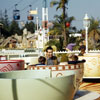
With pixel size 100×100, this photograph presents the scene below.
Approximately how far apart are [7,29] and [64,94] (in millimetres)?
100010

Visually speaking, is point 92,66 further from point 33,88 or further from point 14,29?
point 14,29

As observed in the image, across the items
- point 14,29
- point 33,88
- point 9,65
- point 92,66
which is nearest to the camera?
point 33,88

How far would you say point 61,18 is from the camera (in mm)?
36312

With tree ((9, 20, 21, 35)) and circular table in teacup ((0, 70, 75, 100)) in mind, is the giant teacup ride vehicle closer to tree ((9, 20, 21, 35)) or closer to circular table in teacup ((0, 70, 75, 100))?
circular table in teacup ((0, 70, 75, 100))

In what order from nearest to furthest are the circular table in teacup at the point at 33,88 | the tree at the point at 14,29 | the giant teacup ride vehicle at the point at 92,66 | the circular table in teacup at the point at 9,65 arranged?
the circular table in teacup at the point at 33,88 → the circular table in teacup at the point at 9,65 → the giant teacup ride vehicle at the point at 92,66 → the tree at the point at 14,29

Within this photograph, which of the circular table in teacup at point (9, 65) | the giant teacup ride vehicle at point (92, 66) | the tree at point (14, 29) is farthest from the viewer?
the tree at point (14, 29)

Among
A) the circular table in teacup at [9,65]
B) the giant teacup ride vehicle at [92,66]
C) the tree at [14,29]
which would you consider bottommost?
the giant teacup ride vehicle at [92,66]

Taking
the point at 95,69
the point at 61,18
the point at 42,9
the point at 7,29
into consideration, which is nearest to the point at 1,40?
the point at 7,29

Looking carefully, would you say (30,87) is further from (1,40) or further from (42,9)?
(1,40)

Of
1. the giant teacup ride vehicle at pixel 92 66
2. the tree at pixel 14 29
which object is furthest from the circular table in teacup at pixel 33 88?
the tree at pixel 14 29

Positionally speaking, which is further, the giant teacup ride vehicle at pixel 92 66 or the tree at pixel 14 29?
the tree at pixel 14 29

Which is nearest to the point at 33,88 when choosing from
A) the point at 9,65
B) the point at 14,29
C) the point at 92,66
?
the point at 9,65

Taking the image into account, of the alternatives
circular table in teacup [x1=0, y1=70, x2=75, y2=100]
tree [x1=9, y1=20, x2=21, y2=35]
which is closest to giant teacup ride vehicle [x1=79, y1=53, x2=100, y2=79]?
circular table in teacup [x1=0, y1=70, x2=75, y2=100]

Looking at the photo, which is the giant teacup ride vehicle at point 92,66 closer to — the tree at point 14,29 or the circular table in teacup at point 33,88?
the circular table in teacup at point 33,88
